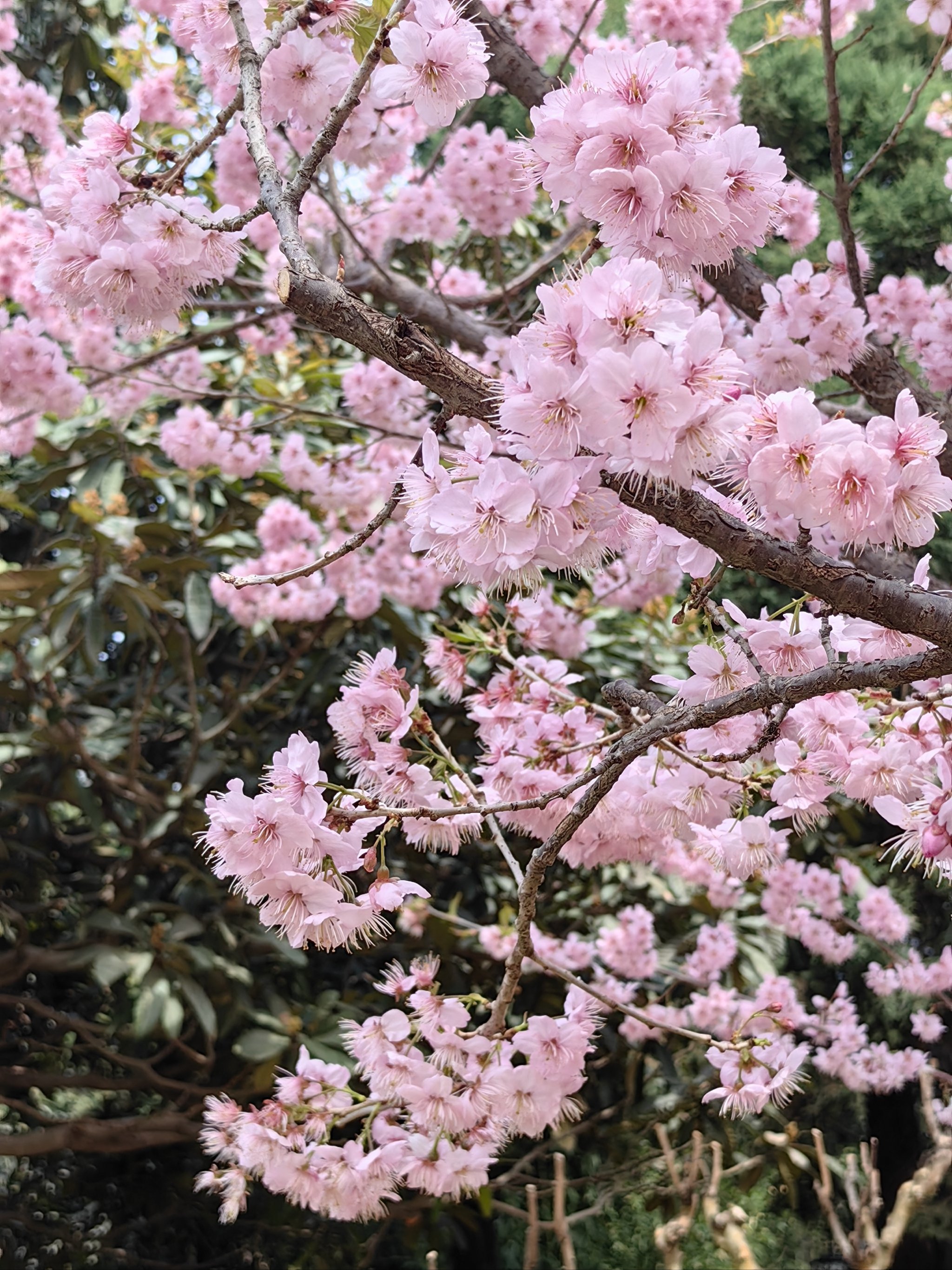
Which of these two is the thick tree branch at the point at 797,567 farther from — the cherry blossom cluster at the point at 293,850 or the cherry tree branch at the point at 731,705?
the cherry blossom cluster at the point at 293,850

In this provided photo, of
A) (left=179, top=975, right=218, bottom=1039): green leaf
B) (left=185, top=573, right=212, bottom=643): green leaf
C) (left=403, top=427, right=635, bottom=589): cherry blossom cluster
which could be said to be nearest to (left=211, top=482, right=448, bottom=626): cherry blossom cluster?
(left=185, top=573, right=212, bottom=643): green leaf

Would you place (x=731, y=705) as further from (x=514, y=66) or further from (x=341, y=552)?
(x=514, y=66)

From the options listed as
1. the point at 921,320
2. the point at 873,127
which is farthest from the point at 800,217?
the point at 873,127

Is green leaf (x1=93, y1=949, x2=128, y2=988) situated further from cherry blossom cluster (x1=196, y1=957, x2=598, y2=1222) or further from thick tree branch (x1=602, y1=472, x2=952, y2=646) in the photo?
thick tree branch (x1=602, y1=472, x2=952, y2=646)

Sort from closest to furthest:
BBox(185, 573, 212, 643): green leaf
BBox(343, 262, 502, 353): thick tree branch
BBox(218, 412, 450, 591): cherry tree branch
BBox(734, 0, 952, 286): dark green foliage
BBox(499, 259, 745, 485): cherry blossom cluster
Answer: BBox(499, 259, 745, 485): cherry blossom cluster < BBox(218, 412, 450, 591): cherry tree branch < BBox(343, 262, 502, 353): thick tree branch < BBox(185, 573, 212, 643): green leaf < BBox(734, 0, 952, 286): dark green foliage

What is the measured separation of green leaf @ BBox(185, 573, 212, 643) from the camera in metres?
2.34

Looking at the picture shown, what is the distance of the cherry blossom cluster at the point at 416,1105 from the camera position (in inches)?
37.6

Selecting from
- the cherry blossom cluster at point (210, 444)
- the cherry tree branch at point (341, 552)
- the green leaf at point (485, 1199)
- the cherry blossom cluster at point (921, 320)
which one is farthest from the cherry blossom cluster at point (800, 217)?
the green leaf at point (485, 1199)

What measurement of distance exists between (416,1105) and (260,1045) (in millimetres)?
1165

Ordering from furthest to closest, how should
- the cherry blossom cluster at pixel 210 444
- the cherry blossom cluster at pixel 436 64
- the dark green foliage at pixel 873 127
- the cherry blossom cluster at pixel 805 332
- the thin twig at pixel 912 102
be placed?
the dark green foliage at pixel 873 127 < the cherry blossom cluster at pixel 210 444 < the cherry blossom cluster at pixel 805 332 < the thin twig at pixel 912 102 < the cherry blossom cluster at pixel 436 64

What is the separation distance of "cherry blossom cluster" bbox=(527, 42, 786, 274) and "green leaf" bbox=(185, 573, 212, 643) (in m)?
1.81

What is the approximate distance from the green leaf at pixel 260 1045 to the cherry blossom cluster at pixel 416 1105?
2.96 feet

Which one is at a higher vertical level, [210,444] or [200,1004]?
[210,444]

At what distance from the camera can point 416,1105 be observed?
959 mm
